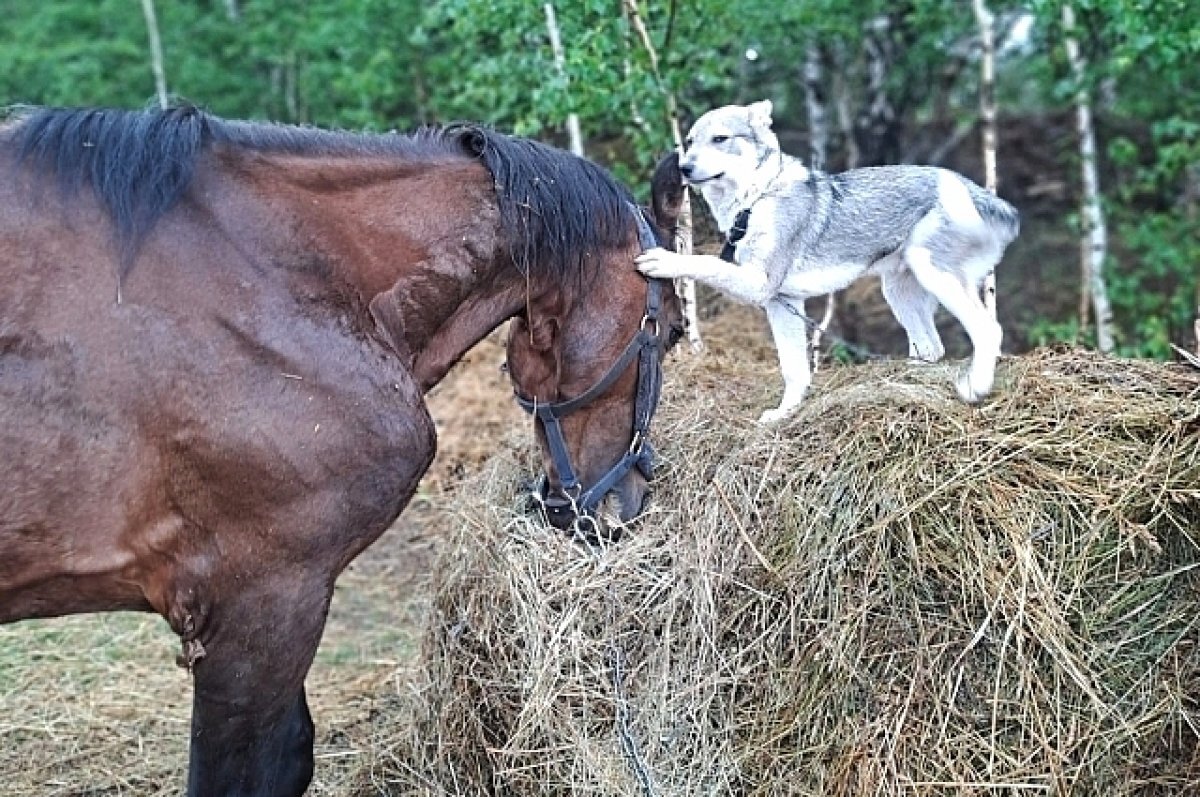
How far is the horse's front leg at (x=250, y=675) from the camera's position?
2715 millimetres

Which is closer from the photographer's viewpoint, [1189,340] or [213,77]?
[1189,340]

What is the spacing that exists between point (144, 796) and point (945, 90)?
8245 mm

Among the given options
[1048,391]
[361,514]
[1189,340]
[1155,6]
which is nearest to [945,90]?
[1189,340]

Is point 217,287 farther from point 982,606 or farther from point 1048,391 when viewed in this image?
point 1048,391

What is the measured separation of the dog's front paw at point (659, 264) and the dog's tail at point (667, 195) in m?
0.20

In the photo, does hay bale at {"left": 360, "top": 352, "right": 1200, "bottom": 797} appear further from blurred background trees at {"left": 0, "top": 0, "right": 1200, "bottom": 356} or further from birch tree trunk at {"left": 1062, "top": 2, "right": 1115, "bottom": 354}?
birch tree trunk at {"left": 1062, "top": 2, "right": 1115, "bottom": 354}

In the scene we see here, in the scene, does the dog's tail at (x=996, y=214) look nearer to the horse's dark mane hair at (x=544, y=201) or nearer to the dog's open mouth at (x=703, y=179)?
the dog's open mouth at (x=703, y=179)

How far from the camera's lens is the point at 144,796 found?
150 inches

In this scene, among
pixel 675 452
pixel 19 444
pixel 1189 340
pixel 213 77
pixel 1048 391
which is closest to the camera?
pixel 19 444

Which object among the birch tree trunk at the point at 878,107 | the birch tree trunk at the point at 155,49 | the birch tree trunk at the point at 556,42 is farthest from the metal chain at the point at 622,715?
the birch tree trunk at the point at 155,49

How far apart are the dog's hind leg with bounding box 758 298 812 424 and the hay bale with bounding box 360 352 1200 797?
13.9 inches

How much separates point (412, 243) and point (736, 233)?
1159 mm

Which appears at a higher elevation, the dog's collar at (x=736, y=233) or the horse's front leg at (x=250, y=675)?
the dog's collar at (x=736, y=233)

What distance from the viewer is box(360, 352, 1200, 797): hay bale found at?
2.92m
